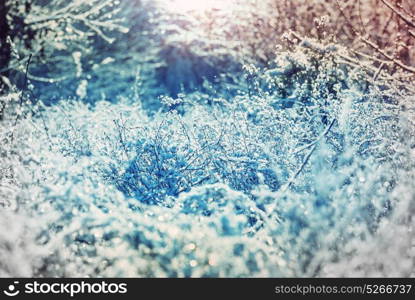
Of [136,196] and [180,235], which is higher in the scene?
[180,235]

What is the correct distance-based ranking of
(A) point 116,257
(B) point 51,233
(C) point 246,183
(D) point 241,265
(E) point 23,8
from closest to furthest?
(D) point 241,265
(A) point 116,257
(B) point 51,233
(C) point 246,183
(E) point 23,8

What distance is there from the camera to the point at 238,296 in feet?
6.12

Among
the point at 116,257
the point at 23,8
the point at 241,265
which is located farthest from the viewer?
the point at 23,8

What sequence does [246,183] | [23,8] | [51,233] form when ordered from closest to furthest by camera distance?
1. [51,233]
2. [246,183]
3. [23,8]

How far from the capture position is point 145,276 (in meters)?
1.86

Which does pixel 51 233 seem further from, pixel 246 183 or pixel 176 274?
pixel 246 183

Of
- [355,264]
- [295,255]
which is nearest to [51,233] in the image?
[295,255]

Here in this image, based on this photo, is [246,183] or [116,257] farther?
[246,183]

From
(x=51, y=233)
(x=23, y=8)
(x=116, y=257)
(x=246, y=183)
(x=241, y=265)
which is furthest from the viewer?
(x=23, y=8)

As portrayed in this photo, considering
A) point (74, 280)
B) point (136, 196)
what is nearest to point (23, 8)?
point (136, 196)

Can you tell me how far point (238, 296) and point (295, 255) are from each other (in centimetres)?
30

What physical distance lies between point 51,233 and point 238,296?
0.93 metres

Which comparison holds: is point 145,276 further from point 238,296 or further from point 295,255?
point 295,255

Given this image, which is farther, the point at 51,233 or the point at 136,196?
the point at 136,196
